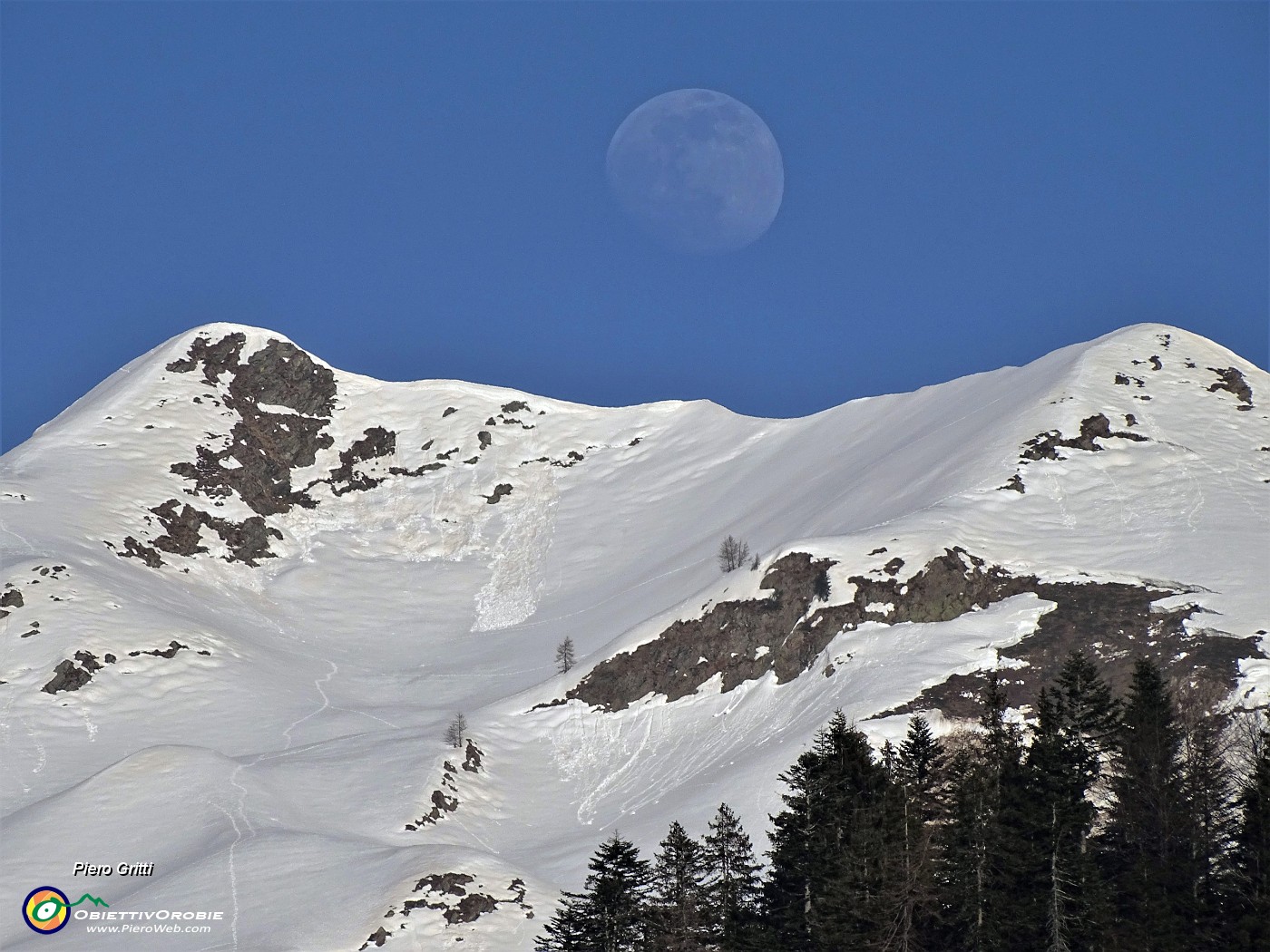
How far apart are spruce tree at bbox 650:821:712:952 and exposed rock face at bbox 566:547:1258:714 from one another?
148ft

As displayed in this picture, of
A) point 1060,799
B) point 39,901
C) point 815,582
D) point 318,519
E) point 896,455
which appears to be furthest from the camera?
point 318,519

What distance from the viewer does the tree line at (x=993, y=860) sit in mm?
52906

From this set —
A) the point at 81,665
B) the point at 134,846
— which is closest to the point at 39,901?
the point at 134,846

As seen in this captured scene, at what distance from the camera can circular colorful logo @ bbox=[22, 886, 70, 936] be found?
90731mm

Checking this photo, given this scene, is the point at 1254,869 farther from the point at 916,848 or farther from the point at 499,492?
the point at 499,492

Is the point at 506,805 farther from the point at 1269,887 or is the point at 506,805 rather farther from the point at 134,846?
the point at 1269,887

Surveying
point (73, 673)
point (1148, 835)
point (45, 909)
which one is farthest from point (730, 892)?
point (73, 673)

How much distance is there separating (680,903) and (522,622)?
98.9 meters

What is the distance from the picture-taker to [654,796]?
4235 inches

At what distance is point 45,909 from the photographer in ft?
306

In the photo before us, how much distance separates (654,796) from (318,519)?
Result: 85679mm

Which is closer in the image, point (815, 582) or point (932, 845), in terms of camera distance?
point (932, 845)

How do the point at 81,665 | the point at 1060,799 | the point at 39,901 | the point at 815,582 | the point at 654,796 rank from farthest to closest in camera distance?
the point at 81,665 → the point at 815,582 → the point at 654,796 → the point at 39,901 → the point at 1060,799

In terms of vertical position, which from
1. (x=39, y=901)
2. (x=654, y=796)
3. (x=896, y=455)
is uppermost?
(x=896, y=455)
